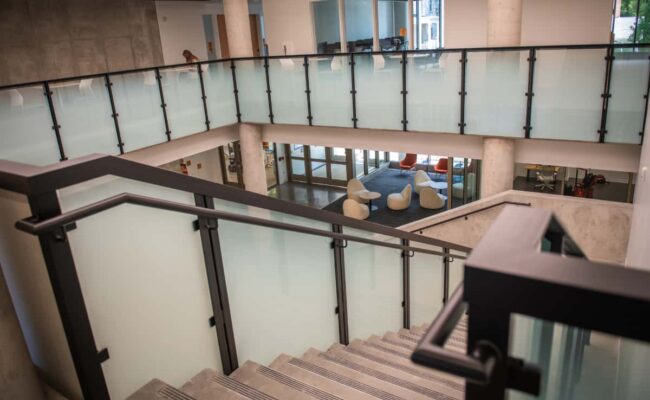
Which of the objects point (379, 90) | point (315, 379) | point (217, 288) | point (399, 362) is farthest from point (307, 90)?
point (217, 288)

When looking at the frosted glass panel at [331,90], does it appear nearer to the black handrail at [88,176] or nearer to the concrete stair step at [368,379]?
the concrete stair step at [368,379]

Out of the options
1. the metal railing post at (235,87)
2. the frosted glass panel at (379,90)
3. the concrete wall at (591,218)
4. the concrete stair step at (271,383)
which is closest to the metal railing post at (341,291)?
the concrete stair step at (271,383)

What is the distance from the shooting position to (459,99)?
955cm

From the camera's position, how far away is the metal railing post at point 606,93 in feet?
26.3

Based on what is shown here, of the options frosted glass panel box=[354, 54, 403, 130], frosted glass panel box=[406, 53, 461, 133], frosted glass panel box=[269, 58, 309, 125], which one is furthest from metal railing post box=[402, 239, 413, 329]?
frosted glass panel box=[269, 58, 309, 125]

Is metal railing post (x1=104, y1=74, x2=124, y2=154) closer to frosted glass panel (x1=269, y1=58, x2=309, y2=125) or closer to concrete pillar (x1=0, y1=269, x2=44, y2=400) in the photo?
frosted glass panel (x1=269, y1=58, x2=309, y2=125)

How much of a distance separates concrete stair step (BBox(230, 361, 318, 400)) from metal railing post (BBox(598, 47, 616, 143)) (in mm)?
7409

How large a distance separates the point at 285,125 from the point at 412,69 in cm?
392

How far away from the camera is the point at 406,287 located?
6113 mm

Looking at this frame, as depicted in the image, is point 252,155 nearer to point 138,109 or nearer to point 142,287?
point 138,109

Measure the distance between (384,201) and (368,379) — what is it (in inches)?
519

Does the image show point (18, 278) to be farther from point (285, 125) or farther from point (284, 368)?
point (285, 125)

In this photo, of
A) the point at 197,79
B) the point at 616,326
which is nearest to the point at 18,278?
the point at 616,326

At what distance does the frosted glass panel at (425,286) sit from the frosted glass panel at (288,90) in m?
5.77
